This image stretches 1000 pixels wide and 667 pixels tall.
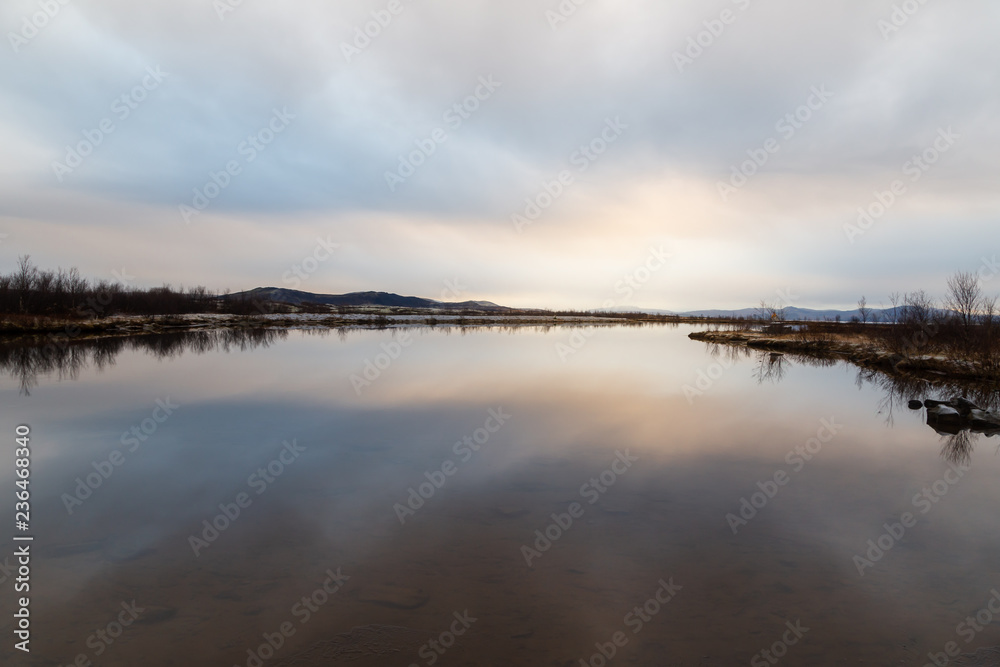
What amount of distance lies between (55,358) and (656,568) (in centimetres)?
2664

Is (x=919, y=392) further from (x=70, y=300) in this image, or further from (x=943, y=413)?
(x=70, y=300)

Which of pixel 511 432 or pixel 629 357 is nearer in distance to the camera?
pixel 511 432

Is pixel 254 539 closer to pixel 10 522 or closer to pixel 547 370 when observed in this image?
pixel 10 522

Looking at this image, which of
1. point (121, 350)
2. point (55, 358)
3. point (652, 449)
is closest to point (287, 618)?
point (652, 449)

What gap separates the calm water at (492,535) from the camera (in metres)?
3.66

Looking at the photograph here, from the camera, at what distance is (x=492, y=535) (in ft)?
17.6

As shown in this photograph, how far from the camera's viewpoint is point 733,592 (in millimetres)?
4320

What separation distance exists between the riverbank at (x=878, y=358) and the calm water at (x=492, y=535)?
42.1ft

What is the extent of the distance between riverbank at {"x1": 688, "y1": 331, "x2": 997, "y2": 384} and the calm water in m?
12.8

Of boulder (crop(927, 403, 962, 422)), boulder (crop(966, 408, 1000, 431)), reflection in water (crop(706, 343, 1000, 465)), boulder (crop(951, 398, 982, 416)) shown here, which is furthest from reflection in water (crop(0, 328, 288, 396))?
boulder (crop(951, 398, 982, 416))

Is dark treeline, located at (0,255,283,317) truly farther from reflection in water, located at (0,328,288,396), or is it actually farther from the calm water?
the calm water

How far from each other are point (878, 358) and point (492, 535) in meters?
28.8

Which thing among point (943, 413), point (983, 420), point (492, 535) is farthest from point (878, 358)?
point (492, 535)

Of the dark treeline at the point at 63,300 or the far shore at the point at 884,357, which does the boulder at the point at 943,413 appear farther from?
the dark treeline at the point at 63,300
